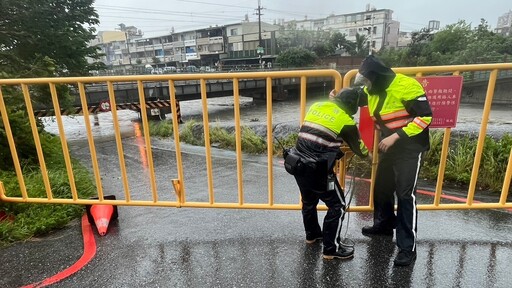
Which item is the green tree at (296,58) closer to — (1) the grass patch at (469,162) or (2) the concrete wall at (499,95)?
(2) the concrete wall at (499,95)

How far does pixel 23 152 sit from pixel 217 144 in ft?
12.1

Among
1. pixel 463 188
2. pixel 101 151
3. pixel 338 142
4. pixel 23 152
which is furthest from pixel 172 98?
pixel 101 151

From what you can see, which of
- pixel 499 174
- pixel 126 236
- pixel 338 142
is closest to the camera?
pixel 338 142

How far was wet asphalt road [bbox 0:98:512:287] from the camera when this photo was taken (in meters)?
2.34

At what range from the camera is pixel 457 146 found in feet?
15.2

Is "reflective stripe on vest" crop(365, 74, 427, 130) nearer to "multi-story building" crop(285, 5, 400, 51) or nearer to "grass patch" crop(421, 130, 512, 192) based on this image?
"grass patch" crop(421, 130, 512, 192)

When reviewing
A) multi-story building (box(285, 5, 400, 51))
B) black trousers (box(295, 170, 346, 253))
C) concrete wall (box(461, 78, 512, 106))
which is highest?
multi-story building (box(285, 5, 400, 51))

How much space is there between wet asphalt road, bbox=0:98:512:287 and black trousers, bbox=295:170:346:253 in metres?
0.19

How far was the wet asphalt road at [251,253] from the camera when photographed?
2338 mm

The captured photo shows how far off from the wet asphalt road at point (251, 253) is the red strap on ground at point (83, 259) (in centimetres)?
5

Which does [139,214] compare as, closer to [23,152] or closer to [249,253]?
[249,253]

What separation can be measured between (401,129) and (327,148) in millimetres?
514

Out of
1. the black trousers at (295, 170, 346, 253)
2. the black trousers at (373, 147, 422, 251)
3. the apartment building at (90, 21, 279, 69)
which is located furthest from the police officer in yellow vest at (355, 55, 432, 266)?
the apartment building at (90, 21, 279, 69)

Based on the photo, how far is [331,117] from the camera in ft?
7.32
